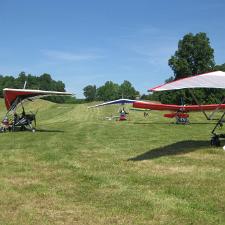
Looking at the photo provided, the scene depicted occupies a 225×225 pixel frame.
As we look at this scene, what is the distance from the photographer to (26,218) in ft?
19.8

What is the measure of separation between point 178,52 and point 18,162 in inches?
3570

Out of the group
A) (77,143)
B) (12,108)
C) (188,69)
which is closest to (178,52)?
(188,69)

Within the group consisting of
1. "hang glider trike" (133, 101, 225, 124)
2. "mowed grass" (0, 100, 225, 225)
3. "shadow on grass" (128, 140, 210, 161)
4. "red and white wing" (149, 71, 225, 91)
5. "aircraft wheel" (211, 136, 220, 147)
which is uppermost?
"red and white wing" (149, 71, 225, 91)

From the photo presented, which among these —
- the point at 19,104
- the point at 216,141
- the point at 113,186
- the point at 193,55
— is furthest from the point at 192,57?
A: the point at 113,186

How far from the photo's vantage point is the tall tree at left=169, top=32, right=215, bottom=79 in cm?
9556

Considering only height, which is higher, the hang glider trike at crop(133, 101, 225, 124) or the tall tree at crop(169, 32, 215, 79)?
the tall tree at crop(169, 32, 215, 79)

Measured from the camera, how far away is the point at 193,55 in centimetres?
9738

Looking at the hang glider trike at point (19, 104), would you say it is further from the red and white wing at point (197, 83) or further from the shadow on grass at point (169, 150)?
the red and white wing at point (197, 83)

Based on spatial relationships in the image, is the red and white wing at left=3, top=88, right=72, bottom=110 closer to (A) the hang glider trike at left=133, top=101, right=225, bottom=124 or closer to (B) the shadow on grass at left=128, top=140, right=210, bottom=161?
(A) the hang glider trike at left=133, top=101, right=225, bottom=124

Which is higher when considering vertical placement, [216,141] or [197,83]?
[197,83]

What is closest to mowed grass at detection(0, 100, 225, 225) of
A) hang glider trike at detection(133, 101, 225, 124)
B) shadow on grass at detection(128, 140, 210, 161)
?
shadow on grass at detection(128, 140, 210, 161)

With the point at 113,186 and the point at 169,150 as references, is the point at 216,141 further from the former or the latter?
the point at 113,186

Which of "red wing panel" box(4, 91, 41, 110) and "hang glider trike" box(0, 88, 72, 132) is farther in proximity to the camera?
"red wing panel" box(4, 91, 41, 110)

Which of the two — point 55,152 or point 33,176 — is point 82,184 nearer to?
point 33,176
